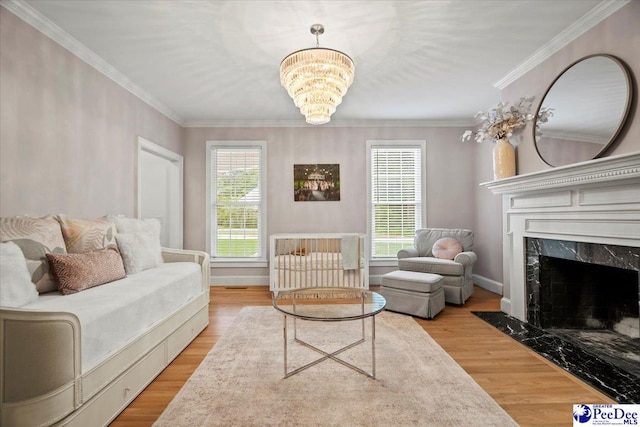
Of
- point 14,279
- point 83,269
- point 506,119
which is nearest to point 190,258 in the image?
point 83,269

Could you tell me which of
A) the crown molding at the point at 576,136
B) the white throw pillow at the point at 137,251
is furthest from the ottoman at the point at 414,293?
the white throw pillow at the point at 137,251

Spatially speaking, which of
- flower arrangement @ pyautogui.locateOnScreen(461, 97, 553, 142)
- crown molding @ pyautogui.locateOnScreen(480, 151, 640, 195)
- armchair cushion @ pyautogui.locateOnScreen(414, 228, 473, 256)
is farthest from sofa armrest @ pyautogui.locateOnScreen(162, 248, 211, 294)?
flower arrangement @ pyautogui.locateOnScreen(461, 97, 553, 142)

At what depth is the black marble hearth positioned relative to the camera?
6.27 feet

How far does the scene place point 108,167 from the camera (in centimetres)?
311

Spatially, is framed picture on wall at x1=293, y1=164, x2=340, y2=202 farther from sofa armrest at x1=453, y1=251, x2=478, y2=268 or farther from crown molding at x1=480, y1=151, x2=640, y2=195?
crown molding at x1=480, y1=151, x2=640, y2=195

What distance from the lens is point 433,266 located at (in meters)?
3.85

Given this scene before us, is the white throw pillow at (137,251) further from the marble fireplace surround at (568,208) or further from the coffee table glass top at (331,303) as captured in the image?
the marble fireplace surround at (568,208)

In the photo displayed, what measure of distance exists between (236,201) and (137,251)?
2264 mm

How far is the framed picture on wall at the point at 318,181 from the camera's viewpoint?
4887 millimetres

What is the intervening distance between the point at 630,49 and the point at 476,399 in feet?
8.30

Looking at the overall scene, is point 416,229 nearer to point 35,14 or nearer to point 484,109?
point 484,109

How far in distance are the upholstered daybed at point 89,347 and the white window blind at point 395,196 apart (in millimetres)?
3145

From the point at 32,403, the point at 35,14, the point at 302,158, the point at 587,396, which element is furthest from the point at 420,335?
the point at 35,14

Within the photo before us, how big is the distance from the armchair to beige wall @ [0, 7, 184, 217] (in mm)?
3445
